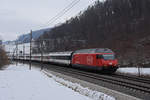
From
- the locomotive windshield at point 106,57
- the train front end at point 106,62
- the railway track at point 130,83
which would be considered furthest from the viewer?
the locomotive windshield at point 106,57

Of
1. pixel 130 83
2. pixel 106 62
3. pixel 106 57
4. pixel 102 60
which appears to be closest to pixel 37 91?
pixel 130 83

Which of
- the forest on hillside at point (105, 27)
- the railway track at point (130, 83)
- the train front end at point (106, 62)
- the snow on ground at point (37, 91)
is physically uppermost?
the forest on hillside at point (105, 27)

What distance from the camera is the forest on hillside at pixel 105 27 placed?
65312mm

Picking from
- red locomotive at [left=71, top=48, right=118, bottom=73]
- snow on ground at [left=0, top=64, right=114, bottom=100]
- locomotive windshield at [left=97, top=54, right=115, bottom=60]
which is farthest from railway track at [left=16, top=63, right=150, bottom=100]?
locomotive windshield at [left=97, top=54, right=115, bottom=60]

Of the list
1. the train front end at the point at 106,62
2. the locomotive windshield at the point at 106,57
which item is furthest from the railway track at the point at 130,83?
the locomotive windshield at the point at 106,57

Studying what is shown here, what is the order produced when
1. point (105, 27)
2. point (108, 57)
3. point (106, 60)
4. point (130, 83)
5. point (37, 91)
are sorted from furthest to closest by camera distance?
point (105, 27)
point (108, 57)
point (106, 60)
point (130, 83)
point (37, 91)

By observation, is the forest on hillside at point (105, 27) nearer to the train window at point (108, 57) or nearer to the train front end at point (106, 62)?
the train window at point (108, 57)

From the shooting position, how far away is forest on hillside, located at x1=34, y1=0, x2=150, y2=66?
65312mm

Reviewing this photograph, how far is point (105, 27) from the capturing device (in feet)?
281

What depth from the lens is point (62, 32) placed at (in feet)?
263

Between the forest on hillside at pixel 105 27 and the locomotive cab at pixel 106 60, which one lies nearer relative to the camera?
the locomotive cab at pixel 106 60

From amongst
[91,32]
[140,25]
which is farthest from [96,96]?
[91,32]

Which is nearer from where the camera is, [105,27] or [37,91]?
[37,91]

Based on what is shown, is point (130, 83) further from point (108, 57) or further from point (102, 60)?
point (108, 57)
